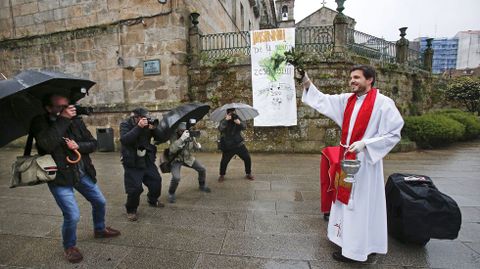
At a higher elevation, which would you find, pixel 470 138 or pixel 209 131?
pixel 209 131

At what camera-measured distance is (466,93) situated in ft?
55.4

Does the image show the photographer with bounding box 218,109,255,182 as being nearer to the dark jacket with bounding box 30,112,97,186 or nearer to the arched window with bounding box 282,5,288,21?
the dark jacket with bounding box 30,112,97,186

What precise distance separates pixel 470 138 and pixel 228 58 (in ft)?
35.9

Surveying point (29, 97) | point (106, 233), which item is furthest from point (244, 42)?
point (106, 233)

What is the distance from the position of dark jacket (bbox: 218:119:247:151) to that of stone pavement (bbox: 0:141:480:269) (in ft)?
2.59

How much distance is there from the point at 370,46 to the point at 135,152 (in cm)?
931

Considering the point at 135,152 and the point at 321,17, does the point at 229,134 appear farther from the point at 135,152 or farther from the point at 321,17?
the point at 321,17

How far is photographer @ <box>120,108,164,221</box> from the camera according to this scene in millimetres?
3651

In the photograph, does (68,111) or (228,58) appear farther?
(228,58)

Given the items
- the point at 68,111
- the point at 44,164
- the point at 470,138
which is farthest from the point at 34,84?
the point at 470,138

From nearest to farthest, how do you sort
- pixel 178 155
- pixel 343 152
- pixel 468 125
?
1. pixel 343 152
2. pixel 178 155
3. pixel 468 125

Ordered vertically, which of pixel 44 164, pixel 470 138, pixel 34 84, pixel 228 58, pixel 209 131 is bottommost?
pixel 470 138

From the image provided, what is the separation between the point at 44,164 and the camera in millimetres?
2621

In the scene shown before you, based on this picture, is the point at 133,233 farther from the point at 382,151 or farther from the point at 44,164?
the point at 382,151
